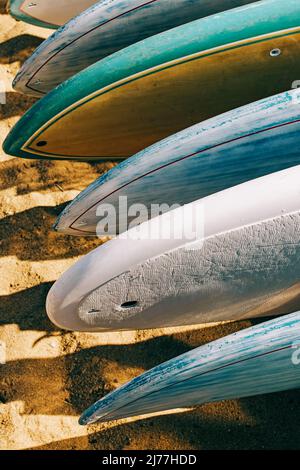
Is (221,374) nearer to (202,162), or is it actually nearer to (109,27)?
(202,162)

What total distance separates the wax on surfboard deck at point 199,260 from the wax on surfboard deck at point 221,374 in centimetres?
32

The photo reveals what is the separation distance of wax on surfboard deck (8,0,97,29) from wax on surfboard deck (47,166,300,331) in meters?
2.40

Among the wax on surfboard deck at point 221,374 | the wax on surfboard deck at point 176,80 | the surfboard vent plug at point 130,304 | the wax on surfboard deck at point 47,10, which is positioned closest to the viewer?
the wax on surfboard deck at point 221,374

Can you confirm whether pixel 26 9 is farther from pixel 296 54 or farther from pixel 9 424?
pixel 9 424

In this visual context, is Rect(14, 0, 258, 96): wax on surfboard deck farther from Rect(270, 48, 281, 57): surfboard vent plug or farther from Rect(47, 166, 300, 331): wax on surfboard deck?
Rect(47, 166, 300, 331): wax on surfboard deck

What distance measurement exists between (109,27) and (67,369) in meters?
2.16

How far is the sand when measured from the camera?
3.74m

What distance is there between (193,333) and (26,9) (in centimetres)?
279

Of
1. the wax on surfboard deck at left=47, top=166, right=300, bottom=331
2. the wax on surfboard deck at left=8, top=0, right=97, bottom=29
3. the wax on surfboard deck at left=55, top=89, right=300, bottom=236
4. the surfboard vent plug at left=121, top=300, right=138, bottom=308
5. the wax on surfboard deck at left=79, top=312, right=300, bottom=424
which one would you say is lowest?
the wax on surfboard deck at left=79, top=312, right=300, bottom=424

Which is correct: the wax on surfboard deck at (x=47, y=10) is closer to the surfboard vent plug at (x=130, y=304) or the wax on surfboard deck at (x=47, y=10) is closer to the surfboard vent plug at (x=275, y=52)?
the surfboard vent plug at (x=275, y=52)

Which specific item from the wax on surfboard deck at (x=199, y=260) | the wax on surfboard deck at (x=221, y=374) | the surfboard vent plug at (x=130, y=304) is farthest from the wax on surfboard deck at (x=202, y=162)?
the wax on surfboard deck at (x=221, y=374)

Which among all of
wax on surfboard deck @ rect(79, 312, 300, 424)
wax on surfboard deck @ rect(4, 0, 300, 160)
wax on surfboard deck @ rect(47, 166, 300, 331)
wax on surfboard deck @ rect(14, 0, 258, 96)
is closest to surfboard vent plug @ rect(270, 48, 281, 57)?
wax on surfboard deck @ rect(4, 0, 300, 160)

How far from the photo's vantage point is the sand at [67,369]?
3736 mm
